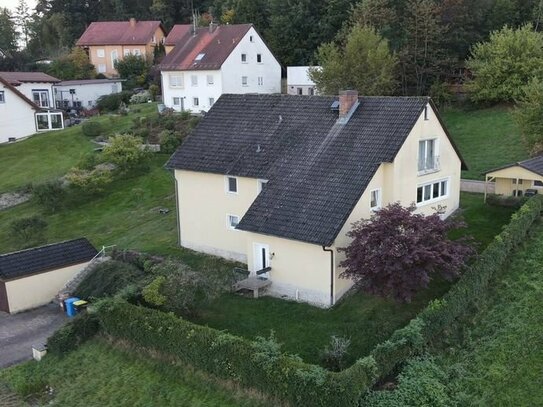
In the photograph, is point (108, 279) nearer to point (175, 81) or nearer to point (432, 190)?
point (432, 190)

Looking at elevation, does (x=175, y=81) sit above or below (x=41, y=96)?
above

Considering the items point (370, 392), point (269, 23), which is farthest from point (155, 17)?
point (370, 392)

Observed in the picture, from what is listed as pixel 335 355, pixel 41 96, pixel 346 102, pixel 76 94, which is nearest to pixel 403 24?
pixel 346 102

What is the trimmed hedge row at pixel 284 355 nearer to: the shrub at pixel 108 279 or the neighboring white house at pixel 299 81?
the shrub at pixel 108 279

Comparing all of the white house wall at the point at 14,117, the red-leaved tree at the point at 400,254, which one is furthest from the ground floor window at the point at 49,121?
the red-leaved tree at the point at 400,254

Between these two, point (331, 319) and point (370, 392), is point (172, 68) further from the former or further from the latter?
point (370, 392)
